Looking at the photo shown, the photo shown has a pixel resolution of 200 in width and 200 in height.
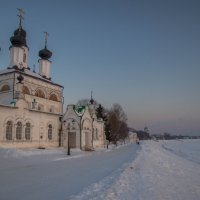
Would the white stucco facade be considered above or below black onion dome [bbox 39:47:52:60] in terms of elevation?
below

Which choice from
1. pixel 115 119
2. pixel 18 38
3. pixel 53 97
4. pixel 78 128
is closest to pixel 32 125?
pixel 78 128

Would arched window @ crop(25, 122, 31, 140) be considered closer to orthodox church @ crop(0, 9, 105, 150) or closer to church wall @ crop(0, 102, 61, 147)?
orthodox church @ crop(0, 9, 105, 150)

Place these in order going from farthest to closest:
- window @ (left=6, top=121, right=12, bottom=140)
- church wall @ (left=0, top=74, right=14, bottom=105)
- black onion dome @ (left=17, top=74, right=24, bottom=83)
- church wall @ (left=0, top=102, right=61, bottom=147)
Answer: church wall @ (left=0, top=74, right=14, bottom=105), black onion dome @ (left=17, top=74, right=24, bottom=83), window @ (left=6, top=121, right=12, bottom=140), church wall @ (left=0, top=102, right=61, bottom=147)

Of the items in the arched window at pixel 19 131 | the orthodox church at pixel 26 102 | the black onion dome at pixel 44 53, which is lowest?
the arched window at pixel 19 131

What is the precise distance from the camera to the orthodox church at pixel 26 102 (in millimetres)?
29206

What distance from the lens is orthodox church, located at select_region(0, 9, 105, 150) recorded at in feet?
97.3

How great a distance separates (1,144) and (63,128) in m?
12.0

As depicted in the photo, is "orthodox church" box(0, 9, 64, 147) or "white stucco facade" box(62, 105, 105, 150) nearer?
"orthodox church" box(0, 9, 64, 147)

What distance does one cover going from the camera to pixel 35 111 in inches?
1294

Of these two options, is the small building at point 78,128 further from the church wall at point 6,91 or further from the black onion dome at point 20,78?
the black onion dome at point 20,78

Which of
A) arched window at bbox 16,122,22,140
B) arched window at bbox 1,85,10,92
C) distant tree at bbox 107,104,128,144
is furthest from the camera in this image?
distant tree at bbox 107,104,128,144

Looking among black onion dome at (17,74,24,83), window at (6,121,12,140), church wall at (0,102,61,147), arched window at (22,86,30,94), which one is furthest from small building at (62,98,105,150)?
window at (6,121,12,140)

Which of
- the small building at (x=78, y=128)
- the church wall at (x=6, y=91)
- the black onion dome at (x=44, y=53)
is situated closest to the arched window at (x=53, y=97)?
the small building at (x=78, y=128)

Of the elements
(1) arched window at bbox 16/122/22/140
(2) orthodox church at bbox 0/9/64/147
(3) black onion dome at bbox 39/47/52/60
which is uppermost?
(3) black onion dome at bbox 39/47/52/60
